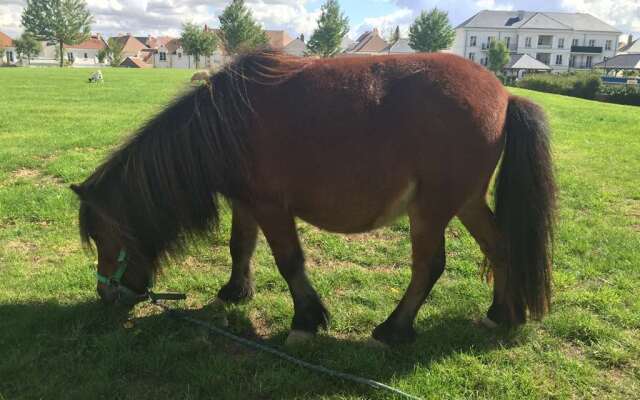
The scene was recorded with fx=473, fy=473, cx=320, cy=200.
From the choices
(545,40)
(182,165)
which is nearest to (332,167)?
(182,165)

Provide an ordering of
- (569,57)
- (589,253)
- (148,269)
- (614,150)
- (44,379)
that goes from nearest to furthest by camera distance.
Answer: (44,379), (148,269), (589,253), (614,150), (569,57)

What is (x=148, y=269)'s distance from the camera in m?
3.30

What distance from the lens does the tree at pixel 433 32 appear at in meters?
56.6

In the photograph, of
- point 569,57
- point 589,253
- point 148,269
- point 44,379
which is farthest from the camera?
point 569,57

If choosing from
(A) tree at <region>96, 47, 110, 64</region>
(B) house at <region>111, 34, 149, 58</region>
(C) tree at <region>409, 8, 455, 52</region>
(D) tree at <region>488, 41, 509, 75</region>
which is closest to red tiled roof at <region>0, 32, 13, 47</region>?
(A) tree at <region>96, 47, 110, 64</region>

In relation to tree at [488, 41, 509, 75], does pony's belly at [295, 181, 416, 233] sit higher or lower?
lower

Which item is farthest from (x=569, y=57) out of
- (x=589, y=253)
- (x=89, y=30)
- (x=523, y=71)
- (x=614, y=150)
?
(x=589, y=253)

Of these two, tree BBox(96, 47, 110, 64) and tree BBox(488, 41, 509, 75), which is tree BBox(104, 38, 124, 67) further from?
tree BBox(488, 41, 509, 75)

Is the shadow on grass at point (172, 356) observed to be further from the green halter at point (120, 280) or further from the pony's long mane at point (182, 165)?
the pony's long mane at point (182, 165)

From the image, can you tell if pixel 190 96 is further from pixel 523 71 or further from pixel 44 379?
pixel 523 71

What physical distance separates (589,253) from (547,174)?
202 cm

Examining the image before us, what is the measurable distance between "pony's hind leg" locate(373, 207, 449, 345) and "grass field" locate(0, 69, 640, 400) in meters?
0.11

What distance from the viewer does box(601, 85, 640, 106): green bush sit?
26.7 meters

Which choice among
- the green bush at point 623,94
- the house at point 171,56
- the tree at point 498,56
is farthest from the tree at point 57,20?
the green bush at point 623,94
